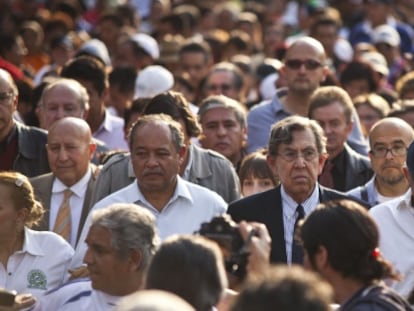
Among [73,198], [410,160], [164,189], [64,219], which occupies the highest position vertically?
[410,160]

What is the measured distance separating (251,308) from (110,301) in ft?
7.60

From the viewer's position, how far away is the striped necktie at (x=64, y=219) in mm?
9383

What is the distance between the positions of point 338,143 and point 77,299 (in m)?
3.87

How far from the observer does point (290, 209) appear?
820 cm

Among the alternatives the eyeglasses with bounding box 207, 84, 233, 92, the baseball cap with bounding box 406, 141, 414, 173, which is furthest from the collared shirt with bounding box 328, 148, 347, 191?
the eyeglasses with bounding box 207, 84, 233, 92

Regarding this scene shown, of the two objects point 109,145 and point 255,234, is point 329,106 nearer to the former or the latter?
point 109,145

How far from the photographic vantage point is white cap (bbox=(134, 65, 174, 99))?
525 inches

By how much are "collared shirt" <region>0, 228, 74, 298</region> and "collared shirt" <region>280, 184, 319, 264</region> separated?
4.07 ft

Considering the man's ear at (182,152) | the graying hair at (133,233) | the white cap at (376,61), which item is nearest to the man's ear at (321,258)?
the graying hair at (133,233)

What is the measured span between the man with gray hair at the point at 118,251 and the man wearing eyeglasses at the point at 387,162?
286 cm

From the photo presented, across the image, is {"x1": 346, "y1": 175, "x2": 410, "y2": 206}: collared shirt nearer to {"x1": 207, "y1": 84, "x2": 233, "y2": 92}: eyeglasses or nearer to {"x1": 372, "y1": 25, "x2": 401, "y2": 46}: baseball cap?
{"x1": 207, "y1": 84, "x2": 233, "y2": 92}: eyeglasses

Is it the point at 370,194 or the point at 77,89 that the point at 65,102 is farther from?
the point at 370,194

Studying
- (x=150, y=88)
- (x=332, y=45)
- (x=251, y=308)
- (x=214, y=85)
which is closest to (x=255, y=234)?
(x=251, y=308)

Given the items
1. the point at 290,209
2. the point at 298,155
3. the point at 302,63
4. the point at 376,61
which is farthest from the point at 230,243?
the point at 376,61
